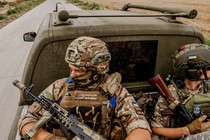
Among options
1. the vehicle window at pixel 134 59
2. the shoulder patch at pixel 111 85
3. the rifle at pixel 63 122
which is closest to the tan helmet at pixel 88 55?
the shoulder patch at pixel 111 85

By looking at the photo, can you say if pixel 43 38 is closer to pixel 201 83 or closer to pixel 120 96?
pixel 120 96

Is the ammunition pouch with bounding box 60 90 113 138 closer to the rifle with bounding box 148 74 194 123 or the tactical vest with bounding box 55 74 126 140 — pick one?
the tactical vest with bounding box 55 74 126 140

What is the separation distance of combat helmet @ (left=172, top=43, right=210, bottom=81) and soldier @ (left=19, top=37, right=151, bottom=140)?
72cm

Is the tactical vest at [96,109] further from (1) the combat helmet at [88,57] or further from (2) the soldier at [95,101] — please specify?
(1) the combat helmet at [88,57]

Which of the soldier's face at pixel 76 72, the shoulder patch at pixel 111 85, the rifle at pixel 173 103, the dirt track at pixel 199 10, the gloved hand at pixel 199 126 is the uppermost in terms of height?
the soldier's face at pixel 76 72

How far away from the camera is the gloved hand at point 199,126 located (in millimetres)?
2631

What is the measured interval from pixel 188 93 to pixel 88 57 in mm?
1090

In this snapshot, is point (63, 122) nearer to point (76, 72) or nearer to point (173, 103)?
point (76, 72)

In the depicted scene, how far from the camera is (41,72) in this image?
3008 millimetres

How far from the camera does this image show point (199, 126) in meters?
2.64

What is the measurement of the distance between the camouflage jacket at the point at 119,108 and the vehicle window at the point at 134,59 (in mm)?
604

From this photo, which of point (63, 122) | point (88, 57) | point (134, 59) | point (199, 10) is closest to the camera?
point (63, 122)

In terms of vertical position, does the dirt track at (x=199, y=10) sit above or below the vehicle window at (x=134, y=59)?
below

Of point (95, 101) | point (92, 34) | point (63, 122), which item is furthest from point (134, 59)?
point (63, 122)
